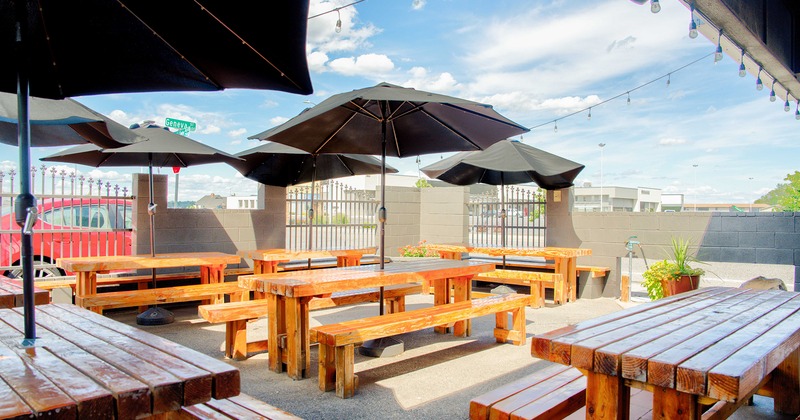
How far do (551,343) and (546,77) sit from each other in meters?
17.3

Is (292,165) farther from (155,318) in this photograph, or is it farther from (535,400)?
(535,400)

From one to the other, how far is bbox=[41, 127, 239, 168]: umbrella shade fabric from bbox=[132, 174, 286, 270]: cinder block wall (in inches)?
11.1

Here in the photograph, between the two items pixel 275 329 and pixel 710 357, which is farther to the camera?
pixel 275 329

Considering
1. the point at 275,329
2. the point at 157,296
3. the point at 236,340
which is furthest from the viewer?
the point at 157,296

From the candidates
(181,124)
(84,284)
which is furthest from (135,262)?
(181,124)

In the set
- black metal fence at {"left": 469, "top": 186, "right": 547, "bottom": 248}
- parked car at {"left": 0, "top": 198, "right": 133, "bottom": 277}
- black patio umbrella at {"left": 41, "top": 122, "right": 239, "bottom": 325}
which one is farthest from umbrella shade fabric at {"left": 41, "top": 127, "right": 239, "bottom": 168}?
black metal fence at {"left": 469, "top": 186, "right": 547, "bottom": 248}

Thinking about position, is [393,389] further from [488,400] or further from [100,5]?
[100,5]

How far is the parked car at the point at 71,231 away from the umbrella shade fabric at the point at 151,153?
1.71 feet

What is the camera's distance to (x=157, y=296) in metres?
5.57

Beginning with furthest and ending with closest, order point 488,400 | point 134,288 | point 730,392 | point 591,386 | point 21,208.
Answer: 1. point 134,288
2. point 488,400
3. point 591,386
4. point 21,208
5. point 730,392

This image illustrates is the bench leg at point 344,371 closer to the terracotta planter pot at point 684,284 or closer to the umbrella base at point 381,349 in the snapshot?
the umbrella base at point 381,349

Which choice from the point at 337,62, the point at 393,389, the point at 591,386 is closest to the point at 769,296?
the point at 591,386

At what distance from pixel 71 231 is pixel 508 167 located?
562cm

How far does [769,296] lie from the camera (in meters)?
3.50
